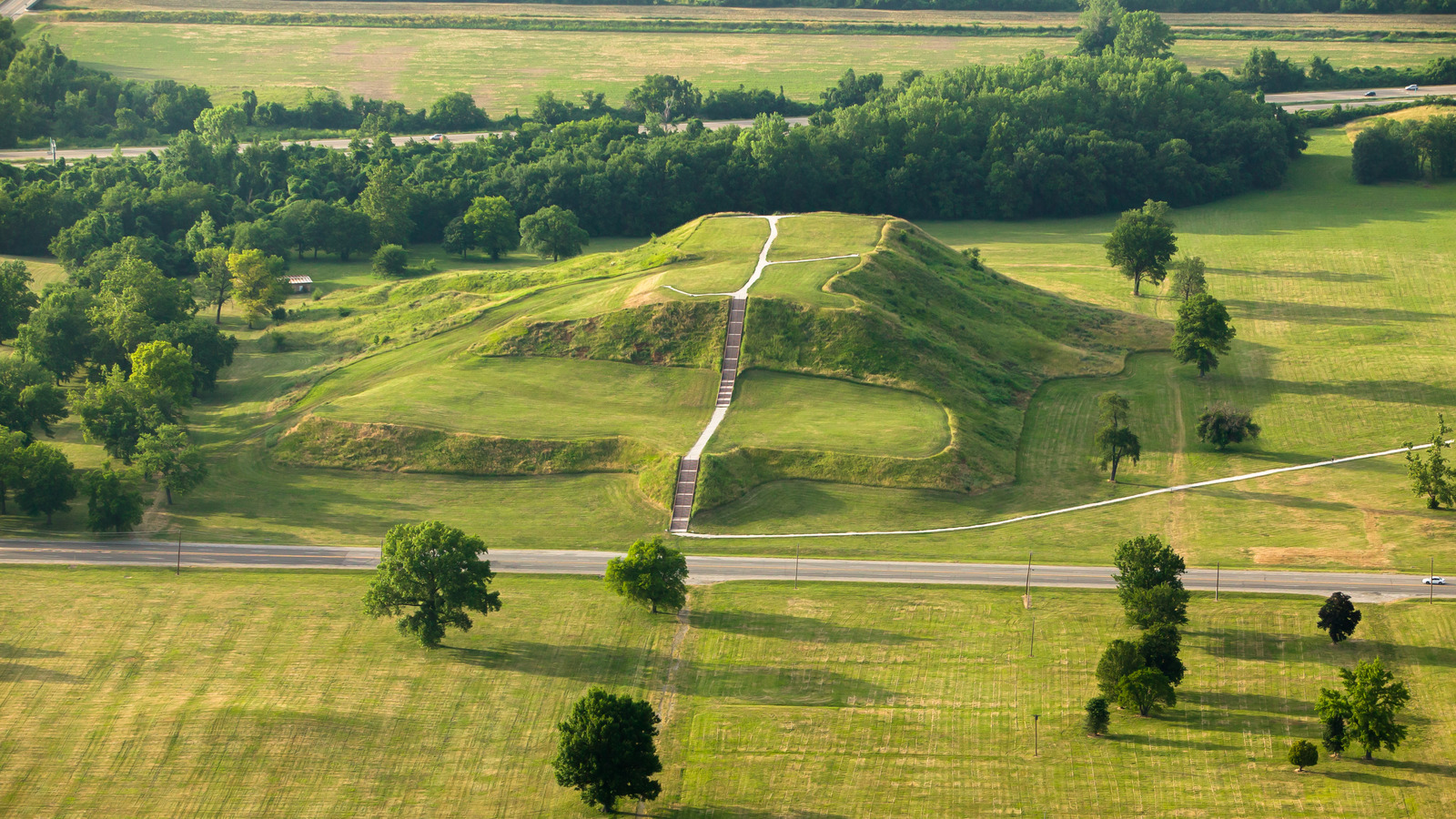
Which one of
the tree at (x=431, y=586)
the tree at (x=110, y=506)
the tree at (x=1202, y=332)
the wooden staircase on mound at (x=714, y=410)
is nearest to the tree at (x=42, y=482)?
the tree at (x=110, y=506)

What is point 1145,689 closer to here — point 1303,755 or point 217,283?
point 1303,755

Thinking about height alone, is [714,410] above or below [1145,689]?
above

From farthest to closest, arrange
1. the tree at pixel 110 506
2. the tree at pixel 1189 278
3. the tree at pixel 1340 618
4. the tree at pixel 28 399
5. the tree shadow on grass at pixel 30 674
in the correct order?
1. the tree at pixel 1189 278
2. the tree at pixel 28 399
3. the tree at pixel 110 506
4. the tree at pixel 1340 618
5. the tree shadow on grass at pixel 30 674

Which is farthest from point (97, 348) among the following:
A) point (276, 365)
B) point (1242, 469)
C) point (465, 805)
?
point (1242, 469)

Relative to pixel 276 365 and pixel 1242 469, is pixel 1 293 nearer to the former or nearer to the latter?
pixel 276 365

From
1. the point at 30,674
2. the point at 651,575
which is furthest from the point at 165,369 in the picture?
the point at 651,575

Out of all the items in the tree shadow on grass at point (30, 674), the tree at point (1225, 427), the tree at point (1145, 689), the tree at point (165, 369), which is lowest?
the tree shadow on grass at point (30, 674)

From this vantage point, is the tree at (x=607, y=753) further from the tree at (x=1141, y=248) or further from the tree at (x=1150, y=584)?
the tree at (x=1141, y=248)
